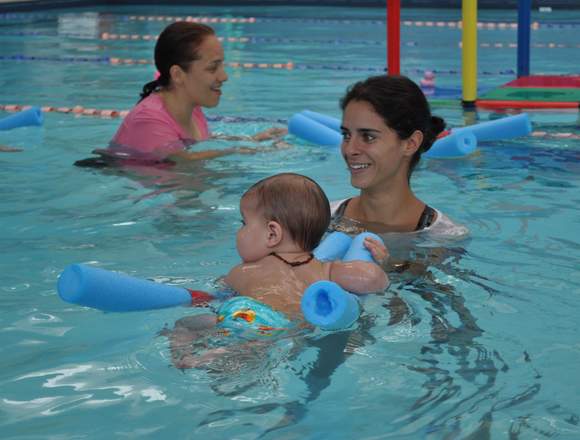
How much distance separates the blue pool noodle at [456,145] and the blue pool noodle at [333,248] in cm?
248

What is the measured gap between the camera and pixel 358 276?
3463 mm

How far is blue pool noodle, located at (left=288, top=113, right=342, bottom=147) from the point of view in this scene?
6.73m

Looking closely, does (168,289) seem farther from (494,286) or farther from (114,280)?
(494,286)

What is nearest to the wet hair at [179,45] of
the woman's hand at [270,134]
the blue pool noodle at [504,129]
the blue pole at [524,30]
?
the woman's hand at [270,134]

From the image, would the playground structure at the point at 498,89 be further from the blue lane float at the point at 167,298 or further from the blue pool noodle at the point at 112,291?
the blue pool noodle at the point at 112,291

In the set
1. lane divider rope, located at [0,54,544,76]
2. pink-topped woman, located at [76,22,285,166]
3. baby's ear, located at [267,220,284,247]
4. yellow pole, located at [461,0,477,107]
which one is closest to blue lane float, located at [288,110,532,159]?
pink-topped woman, located at [76,22,285,166]

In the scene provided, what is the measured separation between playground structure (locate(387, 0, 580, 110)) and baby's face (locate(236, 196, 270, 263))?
14.4 feet

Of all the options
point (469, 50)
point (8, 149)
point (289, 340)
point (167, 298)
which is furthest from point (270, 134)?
point (289, 340)

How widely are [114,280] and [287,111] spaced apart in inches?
212

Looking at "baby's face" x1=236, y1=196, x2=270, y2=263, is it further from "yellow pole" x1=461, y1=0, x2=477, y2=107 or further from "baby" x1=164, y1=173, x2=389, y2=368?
"yellow pole" x1=461, y1=0, x2=477, y2=107

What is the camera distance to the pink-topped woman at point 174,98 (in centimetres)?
602

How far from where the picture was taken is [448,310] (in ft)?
12.3

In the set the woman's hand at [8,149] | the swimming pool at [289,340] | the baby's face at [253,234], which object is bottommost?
the swimming pool at [289,340]

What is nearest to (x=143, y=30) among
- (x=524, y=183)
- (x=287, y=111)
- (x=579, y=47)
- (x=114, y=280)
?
(x=579, y=47)
